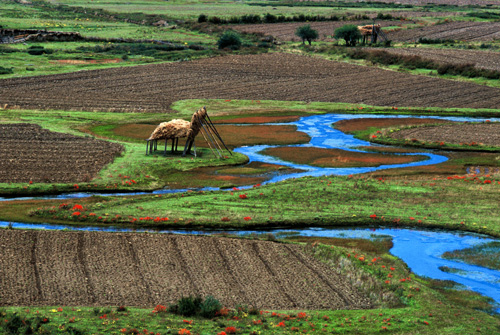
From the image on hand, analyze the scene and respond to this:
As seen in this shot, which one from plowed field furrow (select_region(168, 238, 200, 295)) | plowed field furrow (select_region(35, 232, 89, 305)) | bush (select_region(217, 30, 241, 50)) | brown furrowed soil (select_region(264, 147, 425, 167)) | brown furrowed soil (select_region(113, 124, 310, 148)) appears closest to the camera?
plowed field furrow (select_region(35, 232, 89, 305))

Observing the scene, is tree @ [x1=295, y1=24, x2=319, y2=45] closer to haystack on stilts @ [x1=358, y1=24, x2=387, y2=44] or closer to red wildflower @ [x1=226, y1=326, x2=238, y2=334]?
haystack on stilts @ [x1=358, y1=24, x2=387, y2=44]

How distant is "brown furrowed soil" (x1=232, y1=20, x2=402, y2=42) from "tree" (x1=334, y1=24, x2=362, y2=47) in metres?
13.7

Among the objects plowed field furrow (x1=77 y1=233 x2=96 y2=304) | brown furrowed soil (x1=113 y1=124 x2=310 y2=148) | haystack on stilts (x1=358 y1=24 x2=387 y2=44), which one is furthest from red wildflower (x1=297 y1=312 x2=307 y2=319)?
haystack on stilts (x1=358 y1=24 x2=387 y2=44)

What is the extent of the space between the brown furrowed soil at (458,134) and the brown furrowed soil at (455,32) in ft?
257

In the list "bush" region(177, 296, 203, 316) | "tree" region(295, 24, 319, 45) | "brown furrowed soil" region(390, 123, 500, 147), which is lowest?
"bush" region(177, 296, 203, 316)

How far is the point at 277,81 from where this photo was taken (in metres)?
101

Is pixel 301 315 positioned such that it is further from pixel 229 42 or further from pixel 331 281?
pixel 229 42

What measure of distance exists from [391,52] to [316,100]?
40159 millimetres

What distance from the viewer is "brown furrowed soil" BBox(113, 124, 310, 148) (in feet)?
218

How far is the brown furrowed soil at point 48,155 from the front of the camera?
51.4 meters

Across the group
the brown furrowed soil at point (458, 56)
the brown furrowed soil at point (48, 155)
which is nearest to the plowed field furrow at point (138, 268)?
the brown furrowed soil at point (48, 155)

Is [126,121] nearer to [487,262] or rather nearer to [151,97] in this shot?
[151,97]

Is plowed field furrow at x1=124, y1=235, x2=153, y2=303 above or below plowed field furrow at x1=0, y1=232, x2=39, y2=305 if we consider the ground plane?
below

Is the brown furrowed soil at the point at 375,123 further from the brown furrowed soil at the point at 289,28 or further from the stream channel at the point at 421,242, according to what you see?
the brown furrowed soil at the point at 289,28
